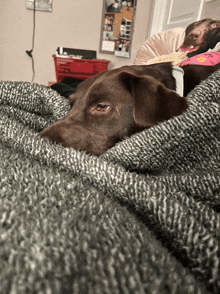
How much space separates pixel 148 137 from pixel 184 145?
0.09 metres

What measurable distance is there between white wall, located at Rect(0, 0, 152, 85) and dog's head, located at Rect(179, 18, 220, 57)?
1785mm

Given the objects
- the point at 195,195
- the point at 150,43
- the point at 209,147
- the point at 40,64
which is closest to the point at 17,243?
the point at 195,195

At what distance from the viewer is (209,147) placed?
0.51 m

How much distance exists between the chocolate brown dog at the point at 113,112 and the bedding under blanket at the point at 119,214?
0.54 feet

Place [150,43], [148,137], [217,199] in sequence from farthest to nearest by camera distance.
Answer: [150,43]
[148,137]
[217,199]

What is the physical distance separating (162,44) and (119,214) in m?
1.97

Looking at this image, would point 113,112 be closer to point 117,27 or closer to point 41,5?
point 117,27

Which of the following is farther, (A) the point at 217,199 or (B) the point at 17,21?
(B) the point at 17,21

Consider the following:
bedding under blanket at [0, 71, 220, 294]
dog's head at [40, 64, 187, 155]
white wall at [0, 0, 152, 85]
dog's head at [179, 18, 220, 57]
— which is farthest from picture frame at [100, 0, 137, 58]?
bedding under blanket at [0, 71, 220, 294]

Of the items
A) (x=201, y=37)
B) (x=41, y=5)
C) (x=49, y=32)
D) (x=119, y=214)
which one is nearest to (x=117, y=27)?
(x=49, y=32)

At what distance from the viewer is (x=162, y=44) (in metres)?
1.90

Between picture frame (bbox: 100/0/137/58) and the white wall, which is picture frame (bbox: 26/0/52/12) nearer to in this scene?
the white wall

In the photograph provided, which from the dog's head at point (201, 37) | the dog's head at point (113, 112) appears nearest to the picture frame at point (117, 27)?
the dog's head at point (201, 37)

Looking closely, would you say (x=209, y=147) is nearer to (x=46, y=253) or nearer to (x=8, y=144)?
(x=46, y=253)
